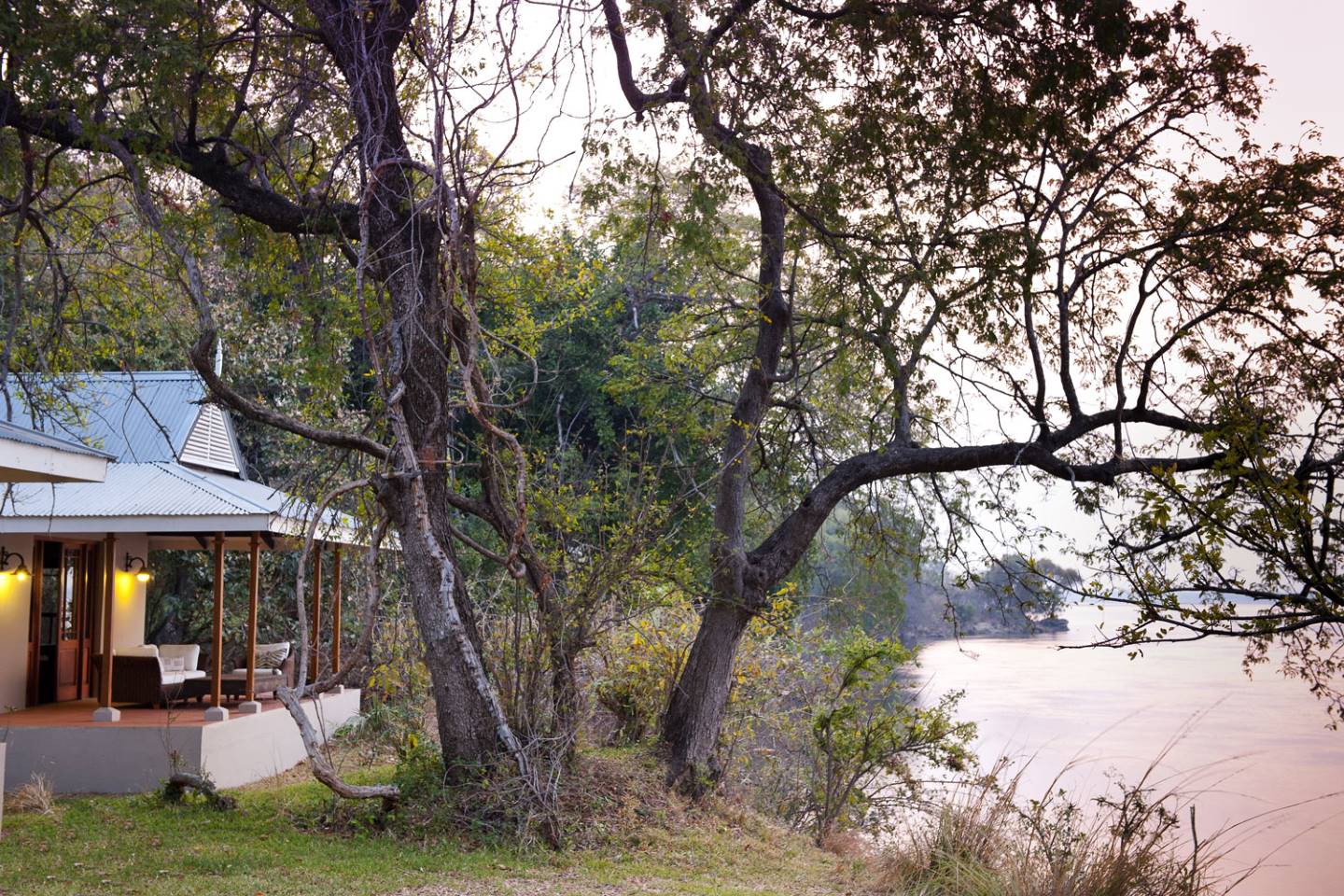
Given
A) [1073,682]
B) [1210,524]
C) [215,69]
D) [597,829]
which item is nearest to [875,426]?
[597,829]

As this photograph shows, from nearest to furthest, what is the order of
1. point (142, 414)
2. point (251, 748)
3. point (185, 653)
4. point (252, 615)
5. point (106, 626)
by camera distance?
1. point (106, 626)
2. point (251, 748)
3. point (252, 615)
4. point (185, 653)
5. point (142, 414)

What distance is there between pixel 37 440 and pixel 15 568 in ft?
17.6

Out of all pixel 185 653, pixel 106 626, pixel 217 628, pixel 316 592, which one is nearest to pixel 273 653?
pixel 185 653

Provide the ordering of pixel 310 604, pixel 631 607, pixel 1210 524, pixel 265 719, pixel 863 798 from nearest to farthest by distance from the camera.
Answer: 1. pixel 1210 524
2. pixel 631 607
3. pixel 863 798
4. pixel 265 719
5. pixel 310 604

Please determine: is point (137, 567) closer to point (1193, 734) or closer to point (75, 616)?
point (75, 616)

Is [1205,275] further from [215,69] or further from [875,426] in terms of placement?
[215,69]

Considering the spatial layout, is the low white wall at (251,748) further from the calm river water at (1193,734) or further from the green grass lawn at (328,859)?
the calm river water at (1193,734)

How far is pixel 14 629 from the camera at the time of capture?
43.9 feet

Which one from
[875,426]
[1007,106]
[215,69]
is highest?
[215,69]

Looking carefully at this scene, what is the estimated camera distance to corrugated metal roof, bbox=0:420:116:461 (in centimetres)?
861

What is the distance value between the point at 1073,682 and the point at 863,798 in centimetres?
1147

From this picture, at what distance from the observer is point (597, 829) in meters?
8.52

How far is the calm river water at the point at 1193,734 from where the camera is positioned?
8.66 metres

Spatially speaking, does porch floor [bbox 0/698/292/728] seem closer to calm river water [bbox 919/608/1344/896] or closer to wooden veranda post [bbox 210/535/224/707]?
wooden veranda post [bbox 210/535/224/707]
